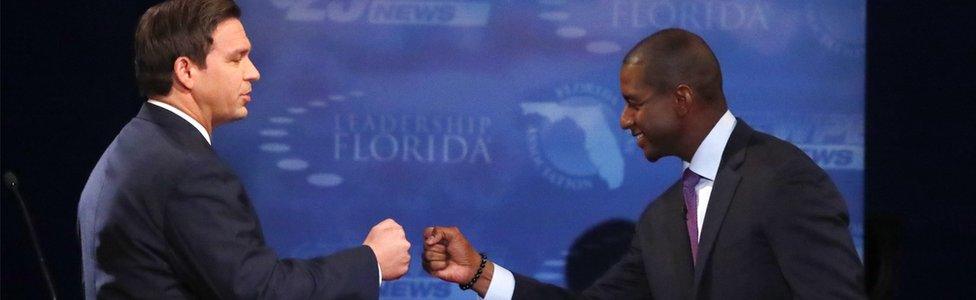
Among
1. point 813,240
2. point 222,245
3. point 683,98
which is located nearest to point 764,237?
point 813,240

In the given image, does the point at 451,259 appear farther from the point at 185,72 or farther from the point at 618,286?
the point at 185,72

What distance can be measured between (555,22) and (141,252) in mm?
1653

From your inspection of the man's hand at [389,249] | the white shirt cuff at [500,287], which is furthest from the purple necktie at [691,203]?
the man's hand at [389,249]

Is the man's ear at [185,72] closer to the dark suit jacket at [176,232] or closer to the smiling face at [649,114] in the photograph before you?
the dark suit jacket at [176,232]

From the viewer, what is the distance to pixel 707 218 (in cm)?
276

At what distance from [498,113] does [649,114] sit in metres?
0.84

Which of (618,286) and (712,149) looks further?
(618,286)

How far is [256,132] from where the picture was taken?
3594 millimetres

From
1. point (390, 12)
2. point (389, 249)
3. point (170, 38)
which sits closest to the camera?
point (170, 38)

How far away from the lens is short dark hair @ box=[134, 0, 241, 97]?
7.88 feet

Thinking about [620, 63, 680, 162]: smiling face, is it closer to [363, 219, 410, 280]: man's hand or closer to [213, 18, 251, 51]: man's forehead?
[363, 219, 410, 280]: man's hand

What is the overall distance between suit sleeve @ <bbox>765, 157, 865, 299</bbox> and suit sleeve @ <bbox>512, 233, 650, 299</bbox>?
566mm

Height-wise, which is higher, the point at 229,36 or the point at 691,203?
the point at 229,36

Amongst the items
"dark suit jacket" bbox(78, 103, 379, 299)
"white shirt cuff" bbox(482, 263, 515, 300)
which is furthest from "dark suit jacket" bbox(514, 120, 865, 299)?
"dark suit jacket" bbox(78, 103, 379, 299)
